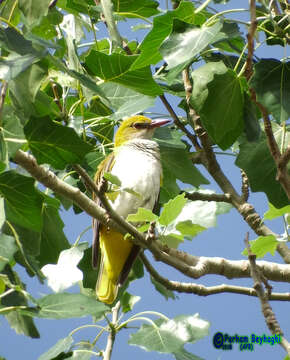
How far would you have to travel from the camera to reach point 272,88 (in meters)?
2.18

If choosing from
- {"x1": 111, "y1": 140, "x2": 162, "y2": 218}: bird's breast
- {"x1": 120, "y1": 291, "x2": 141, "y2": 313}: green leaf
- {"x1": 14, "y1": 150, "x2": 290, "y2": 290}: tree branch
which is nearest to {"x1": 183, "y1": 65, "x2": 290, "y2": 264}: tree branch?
{"x1": 14, "y1": 150, "x2": 290, "y2": 290}: tree branch

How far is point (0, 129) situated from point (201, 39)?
0.66 metres

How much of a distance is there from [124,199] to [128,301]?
0.66 m

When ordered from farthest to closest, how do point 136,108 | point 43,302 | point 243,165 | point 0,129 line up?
1. point 243,165
2. point 136,108
3. point 0,129
4. point 43,302

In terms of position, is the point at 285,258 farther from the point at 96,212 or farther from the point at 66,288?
the point at 66,288

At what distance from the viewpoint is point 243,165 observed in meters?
2.77

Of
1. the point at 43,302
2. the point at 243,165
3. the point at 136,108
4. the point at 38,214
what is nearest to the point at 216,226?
the point at 243,165

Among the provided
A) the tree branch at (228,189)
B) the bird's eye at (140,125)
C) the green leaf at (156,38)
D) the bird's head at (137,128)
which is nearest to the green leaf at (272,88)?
the green leaf at (156,38)

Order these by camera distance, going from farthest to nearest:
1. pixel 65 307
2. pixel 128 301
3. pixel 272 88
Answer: pixel 128 301, pixel 272 88, pixel 65 307

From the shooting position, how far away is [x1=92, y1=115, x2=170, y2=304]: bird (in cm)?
316

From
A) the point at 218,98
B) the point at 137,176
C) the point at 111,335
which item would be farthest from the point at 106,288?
the point at 218,98

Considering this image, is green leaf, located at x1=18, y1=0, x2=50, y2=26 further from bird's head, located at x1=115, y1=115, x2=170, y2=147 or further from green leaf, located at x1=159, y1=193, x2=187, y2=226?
bird's head, located at x1=115, y1=115, x2=170, y2=147

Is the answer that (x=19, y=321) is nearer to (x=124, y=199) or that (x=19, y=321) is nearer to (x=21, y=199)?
(x=21, y=199)

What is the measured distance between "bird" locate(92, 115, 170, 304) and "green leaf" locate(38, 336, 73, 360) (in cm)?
64
